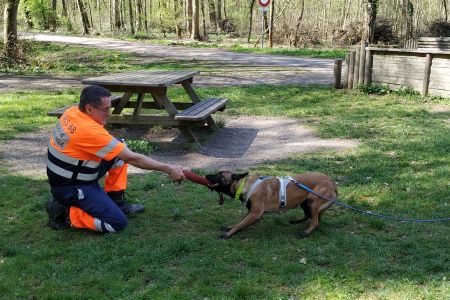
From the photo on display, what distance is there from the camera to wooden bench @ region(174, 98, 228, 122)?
296 inches

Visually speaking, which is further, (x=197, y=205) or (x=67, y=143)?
(x=197, y=205)

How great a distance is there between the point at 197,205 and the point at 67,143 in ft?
5.22

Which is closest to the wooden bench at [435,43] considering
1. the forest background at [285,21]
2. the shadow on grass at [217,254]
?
the forest background at [285,21]

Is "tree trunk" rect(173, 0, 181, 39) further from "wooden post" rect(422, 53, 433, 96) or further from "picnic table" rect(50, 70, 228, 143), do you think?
"picnic table" rect(50, 70, 228, 143)

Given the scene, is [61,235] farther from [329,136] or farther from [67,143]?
[329,136]

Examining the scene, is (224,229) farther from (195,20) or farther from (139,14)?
(139,14)

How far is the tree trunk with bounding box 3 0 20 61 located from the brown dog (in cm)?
1492

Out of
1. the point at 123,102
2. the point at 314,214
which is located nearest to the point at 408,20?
the point at 123,102

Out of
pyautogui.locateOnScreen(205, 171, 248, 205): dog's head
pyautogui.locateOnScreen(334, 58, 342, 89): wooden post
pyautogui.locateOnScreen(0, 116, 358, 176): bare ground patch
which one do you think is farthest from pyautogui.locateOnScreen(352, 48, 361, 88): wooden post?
pyautogui.locateOnScreen(205, 171, 248, 205): dog's head

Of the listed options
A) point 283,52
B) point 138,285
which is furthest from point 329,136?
point 283,52

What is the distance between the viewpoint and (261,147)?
8.20 metres

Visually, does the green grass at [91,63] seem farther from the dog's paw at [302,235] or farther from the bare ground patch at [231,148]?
the dog's paw at [302,235]

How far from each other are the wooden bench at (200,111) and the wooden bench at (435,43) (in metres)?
13.1

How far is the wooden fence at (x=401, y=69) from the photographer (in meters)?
11.6
